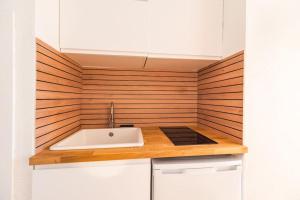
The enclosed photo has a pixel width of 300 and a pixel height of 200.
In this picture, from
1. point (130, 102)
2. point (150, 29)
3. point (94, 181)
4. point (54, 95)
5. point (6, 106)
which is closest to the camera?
point (6, 106)

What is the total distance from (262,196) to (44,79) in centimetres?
160

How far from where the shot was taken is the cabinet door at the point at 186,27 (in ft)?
4.13

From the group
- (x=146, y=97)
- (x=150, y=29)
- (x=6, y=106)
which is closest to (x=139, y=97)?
(x=146, y=97)

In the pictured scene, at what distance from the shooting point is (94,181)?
3.10ft

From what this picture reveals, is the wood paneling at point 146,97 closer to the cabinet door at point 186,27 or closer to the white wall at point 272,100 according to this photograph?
the white wall at point 272,100

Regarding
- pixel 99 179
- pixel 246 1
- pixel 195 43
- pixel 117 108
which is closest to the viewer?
pixel 99 179

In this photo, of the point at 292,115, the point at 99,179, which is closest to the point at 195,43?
the point at 292,115

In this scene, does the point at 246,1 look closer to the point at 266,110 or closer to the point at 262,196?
the point at 266,110

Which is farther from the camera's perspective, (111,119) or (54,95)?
(111,119)

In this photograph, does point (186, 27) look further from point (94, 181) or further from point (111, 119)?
point (94, 181)

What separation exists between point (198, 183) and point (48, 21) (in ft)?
4.47

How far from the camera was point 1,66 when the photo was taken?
0.83 metres

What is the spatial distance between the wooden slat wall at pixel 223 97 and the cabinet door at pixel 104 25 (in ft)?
2.21

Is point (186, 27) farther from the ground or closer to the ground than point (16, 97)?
farther from the ground
